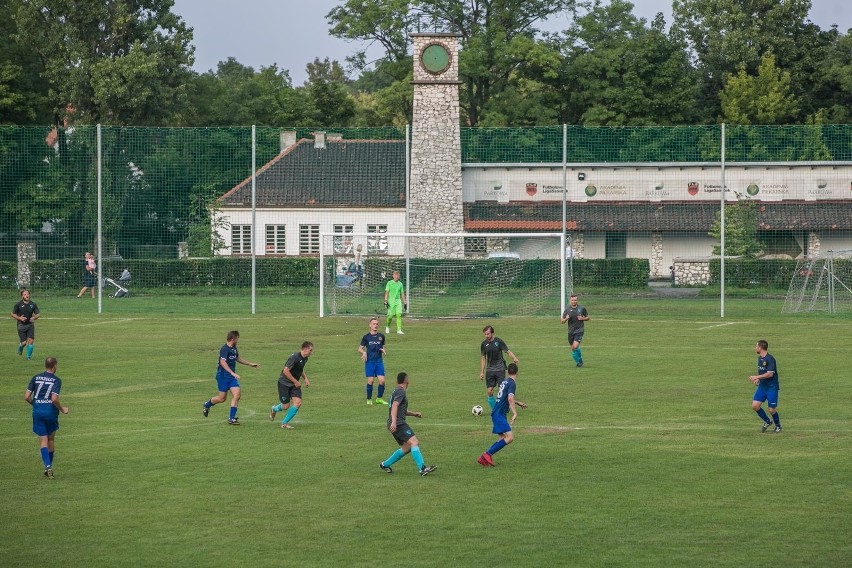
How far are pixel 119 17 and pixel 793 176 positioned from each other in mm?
43151

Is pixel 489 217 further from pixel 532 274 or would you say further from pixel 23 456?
pixel 23 456

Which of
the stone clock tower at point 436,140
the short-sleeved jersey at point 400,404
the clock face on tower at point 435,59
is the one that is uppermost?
the clock face on tower at point 435,59

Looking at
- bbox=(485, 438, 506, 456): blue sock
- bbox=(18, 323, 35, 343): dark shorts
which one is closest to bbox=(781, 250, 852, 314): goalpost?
bbox=(18, 323, 35, 343): dark shorts

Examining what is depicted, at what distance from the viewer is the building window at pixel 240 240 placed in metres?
58.7

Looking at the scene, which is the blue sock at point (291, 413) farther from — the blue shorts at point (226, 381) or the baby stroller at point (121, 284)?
the baby stroller at point (121, 284)

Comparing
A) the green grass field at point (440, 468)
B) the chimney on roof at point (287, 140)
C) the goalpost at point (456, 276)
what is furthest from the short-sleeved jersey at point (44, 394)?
the chimney on roof at point (287, 140)

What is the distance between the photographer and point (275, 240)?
58.2 metres

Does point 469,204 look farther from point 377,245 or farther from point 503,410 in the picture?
point 503,410

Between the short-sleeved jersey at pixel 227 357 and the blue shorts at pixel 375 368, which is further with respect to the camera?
the blue shorts at pixel 375 368

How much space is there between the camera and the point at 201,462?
70.2 feet

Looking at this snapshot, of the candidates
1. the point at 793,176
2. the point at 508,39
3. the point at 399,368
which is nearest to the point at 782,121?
the point at 508,39

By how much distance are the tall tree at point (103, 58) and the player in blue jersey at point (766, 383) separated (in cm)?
6029

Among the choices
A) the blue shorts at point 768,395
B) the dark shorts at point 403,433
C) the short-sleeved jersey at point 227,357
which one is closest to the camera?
the dark shorts at point 403,433

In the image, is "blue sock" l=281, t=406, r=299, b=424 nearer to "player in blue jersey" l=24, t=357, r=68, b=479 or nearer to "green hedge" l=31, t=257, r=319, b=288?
"player in blue jersey" l=24, t=357, r=68, b=479
